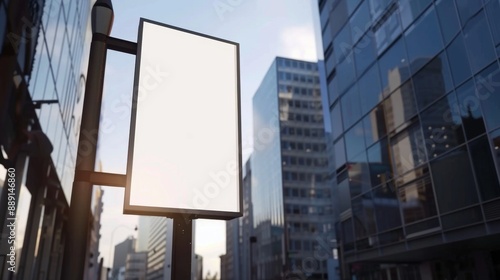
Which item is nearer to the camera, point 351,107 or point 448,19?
point 448,19

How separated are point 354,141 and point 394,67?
16.6 feet

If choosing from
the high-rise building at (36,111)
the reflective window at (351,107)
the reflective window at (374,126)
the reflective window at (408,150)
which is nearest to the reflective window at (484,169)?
the reflective window at (408,150)

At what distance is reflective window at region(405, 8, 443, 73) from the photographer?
1551 cm

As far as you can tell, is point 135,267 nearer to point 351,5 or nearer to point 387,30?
point 351,5

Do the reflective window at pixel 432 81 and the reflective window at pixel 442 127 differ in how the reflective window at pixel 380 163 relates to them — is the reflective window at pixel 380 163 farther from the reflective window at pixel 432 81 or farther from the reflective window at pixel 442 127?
the reflective window at pixel 432 81

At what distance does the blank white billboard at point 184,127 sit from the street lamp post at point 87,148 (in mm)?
275

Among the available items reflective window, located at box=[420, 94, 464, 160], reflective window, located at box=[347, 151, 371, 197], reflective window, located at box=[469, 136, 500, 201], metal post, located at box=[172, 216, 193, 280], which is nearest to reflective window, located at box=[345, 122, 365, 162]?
reflective window, located at box=[347, 151, 371, 197]

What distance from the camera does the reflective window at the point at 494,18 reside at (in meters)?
12.2

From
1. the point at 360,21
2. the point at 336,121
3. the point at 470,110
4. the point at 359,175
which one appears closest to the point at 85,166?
the point at 470,110

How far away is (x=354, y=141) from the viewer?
21.7 meters

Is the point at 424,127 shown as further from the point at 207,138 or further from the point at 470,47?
the point at 207,138

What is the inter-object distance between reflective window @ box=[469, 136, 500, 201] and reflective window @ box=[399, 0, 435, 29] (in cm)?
645

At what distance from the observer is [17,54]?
8664mm

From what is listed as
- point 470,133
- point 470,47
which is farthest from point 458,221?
point 470,47
